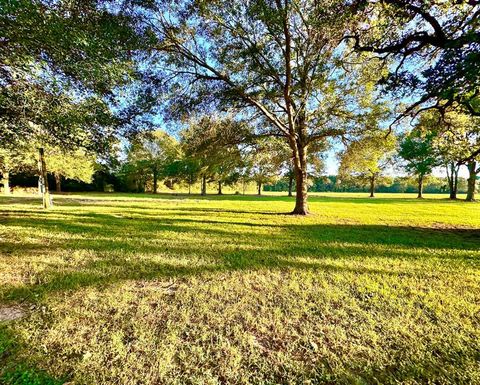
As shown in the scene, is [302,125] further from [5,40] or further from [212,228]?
[5,40]

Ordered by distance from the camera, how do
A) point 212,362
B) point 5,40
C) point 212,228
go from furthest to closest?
point 212,228
point 5,40
point 212,362

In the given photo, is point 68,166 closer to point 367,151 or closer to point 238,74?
point 238,74

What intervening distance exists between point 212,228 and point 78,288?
493 cm

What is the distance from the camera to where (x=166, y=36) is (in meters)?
8.07

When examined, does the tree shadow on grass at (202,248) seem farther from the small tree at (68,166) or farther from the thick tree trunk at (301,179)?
the small tree at (68,166)

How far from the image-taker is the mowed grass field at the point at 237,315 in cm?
186

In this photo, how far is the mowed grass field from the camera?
1859 mm

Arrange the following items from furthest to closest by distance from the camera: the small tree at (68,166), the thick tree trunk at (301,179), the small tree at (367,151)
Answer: the small tree at (68,166)
the thick tree trunk at (301,179)
the small tree at (367,151)

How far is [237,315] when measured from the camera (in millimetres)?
2637

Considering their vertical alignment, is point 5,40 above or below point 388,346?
above

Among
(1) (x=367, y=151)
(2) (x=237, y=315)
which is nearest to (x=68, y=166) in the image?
(1) (x=367, y=151)

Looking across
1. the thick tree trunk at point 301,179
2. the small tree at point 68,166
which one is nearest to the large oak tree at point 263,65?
the thick tree trunk at point 301,179

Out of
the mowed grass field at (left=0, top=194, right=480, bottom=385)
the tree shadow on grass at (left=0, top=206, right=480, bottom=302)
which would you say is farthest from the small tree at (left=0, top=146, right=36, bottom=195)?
the mowed grass field at (left=0, top=194, right=480, bottom=385)

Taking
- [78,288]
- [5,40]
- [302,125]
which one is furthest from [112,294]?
[302,125]
